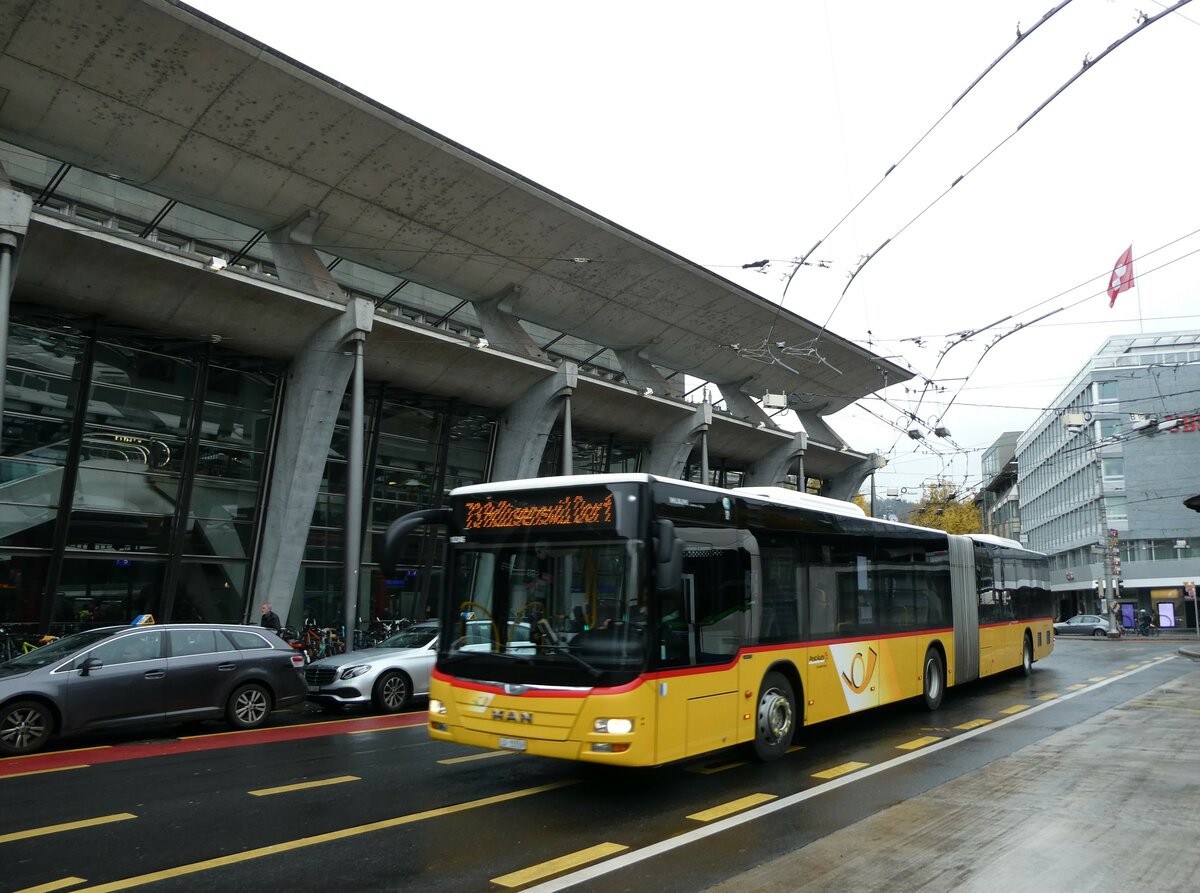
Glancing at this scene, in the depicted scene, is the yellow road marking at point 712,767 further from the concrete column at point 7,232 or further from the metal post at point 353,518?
the concrete column at point 7,232

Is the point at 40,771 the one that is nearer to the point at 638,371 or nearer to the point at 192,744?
the point at 192,744

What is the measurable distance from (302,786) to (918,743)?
6.83 meters

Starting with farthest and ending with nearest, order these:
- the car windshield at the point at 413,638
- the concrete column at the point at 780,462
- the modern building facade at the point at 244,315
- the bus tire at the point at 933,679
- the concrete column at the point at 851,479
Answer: the concrete column at the point at 851,479, the concrete column at the point at 780,462, the modern building facade at the point at 244,315, the car windshield at the point at 413,638, the bus tire at the point at 933,679

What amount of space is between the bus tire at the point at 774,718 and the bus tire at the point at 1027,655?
37.0 ft

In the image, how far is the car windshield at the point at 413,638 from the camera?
1458cm

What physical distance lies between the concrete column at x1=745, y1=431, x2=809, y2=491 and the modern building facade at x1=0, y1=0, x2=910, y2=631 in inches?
443

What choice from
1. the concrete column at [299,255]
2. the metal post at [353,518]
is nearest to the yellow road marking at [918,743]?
the metal post at [353,518]

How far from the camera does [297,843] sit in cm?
616

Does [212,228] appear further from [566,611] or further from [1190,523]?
[1190,523]

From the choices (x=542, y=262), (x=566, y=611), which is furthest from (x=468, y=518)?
(x=542, y=262)

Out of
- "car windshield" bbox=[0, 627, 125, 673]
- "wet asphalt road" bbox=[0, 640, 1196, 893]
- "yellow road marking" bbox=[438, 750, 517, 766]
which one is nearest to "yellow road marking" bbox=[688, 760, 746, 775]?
"wet asphalt road" bbox=[0, 640, 1196, 893]

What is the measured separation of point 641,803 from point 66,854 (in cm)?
430

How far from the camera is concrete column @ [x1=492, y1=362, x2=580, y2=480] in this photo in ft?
85.9

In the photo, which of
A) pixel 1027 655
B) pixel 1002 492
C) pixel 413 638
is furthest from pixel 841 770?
pixel 1002 492
